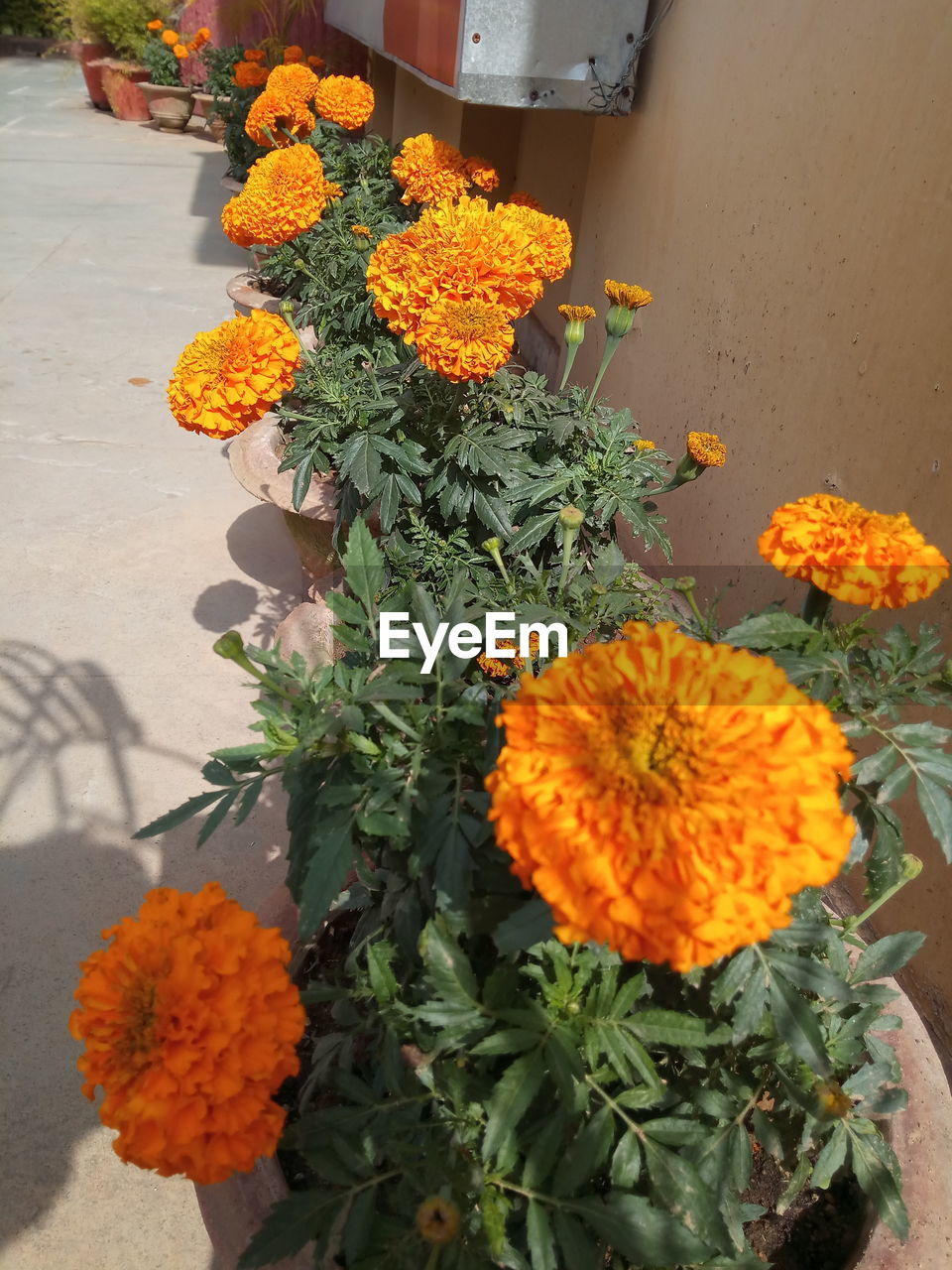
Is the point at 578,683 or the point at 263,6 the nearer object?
the point at 578,683

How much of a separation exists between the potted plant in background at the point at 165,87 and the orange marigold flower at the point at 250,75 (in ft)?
23.4

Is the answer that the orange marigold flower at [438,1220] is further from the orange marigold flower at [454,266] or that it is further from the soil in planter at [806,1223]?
the orange marigold flower at [454,266]

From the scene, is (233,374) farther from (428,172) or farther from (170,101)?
(170,101)

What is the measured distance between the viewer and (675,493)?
2713mm

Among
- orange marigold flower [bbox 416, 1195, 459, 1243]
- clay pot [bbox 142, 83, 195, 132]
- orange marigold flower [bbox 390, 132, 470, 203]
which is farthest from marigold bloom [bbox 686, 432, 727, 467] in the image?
clay pot [bbox 142, 83, 195, 132]

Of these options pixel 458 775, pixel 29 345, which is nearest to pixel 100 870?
pixel 458 775

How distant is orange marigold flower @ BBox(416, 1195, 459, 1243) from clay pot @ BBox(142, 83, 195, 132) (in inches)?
494

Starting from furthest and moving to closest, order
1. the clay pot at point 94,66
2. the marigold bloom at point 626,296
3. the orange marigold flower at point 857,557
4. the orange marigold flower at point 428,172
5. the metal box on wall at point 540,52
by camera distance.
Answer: the clay pot at point 94,66, the metal box on wall at point 540,52, the orange marigold flower at point 428,172, the marigold bloom at point 626,296, the orange marigold flower at point 857,557

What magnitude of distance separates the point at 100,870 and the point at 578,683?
5.79 ft

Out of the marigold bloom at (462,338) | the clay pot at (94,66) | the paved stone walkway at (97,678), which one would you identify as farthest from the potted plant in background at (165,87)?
the marigold bloom at (462,338)

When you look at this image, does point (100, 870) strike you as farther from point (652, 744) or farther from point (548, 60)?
point (548, 60)

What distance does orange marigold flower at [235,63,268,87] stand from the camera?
4.61 m

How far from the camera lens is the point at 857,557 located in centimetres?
89

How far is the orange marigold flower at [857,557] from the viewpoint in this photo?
2.91 ft
